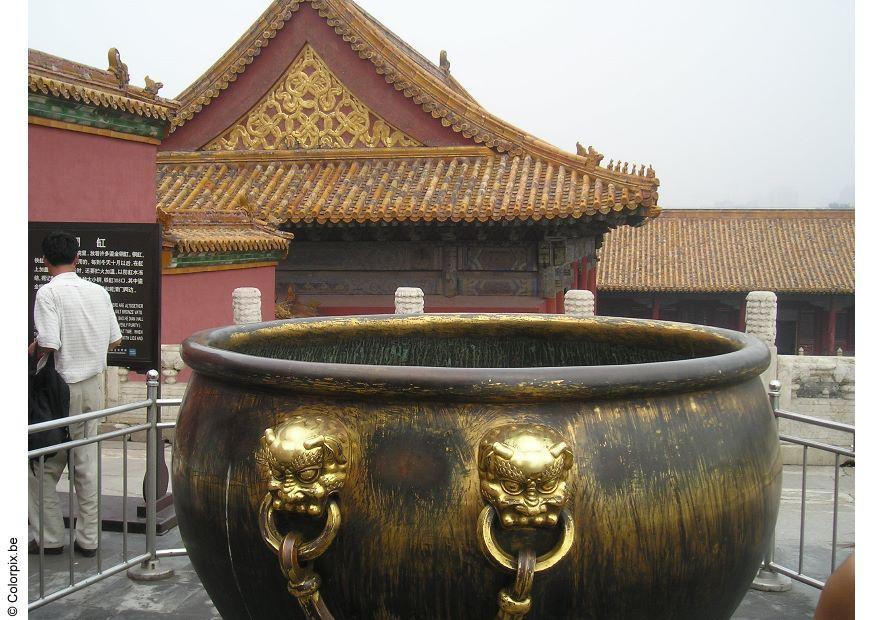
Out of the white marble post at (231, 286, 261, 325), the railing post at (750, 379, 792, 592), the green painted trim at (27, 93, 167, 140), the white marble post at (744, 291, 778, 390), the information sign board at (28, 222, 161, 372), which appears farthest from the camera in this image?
the white marble post at (231, 286, 261, 325)

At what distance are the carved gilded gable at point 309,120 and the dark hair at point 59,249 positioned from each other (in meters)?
7.41

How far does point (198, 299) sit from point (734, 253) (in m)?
19.0

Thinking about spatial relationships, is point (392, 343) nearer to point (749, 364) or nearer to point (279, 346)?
point (279, 346)

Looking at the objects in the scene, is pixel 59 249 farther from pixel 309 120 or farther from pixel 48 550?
pixel 309 120

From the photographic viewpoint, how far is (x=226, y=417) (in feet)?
5.61

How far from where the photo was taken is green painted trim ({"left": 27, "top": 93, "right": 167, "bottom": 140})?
6078mm

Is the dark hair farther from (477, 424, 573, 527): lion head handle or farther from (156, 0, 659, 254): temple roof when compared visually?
(156, 0, 659, 254): temple roof

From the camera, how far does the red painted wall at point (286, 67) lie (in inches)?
416

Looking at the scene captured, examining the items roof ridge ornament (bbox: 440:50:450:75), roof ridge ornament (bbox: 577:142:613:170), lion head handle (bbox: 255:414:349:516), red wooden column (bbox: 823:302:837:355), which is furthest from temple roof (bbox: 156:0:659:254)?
red wooden column (bbox: 823:302:837:355)

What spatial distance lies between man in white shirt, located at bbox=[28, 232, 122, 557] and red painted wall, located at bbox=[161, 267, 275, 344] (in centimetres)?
386

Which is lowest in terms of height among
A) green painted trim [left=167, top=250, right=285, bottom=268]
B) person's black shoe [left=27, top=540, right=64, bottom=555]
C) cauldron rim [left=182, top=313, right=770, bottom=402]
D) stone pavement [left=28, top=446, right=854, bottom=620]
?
stone pavement [left=28, top=446, right=854, bottom=620]

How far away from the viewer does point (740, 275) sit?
73.0 ft

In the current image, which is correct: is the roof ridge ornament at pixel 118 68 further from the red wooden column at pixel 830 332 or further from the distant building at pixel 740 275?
the red wooden column at pixel 830 332

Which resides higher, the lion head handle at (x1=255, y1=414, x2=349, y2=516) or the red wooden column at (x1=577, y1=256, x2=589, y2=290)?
the red wooden column at (x1=577, y1=256, x2=589, y2=290)
